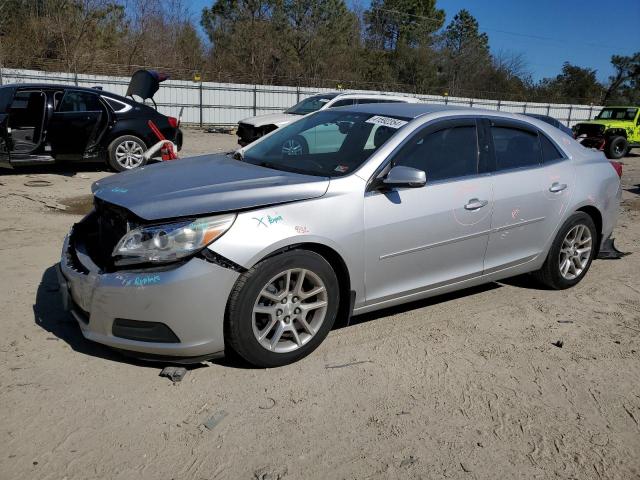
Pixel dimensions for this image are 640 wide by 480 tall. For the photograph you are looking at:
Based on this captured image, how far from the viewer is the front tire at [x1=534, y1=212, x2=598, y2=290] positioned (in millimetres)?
4910

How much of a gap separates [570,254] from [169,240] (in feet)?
11.9

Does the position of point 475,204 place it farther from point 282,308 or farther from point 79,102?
point 79,102

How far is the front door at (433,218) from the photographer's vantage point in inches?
147

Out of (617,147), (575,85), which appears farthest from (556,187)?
(575,85)

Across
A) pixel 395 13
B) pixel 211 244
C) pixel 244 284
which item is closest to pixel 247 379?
pixel 244 284

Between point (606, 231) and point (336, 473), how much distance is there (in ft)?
12.9

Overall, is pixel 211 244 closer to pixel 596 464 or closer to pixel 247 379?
pixel 247 379

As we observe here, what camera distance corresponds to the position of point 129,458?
260 cm

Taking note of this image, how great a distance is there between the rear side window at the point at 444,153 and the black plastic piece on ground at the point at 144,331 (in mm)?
1846

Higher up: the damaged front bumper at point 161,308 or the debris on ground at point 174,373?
the damaged front bumper at point 161,308

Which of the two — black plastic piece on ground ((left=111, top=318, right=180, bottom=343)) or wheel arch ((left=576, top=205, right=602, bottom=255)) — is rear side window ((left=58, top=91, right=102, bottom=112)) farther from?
wheel arch ((left=576, top=205, right=602, bottom=255))

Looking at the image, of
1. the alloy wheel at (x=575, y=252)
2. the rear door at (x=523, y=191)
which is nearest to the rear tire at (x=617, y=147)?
the alloy wheel at (x=575, y=252)

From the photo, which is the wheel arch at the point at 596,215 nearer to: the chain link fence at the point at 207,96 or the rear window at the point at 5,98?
the rear window at the point at 5,98

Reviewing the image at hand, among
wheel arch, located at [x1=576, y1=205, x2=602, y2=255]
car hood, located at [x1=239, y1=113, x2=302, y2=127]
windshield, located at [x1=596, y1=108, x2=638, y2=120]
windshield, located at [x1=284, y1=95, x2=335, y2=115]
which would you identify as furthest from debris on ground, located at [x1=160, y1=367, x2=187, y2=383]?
windshield, located at [x1=596, y1=108, x2=638, y2=120]
